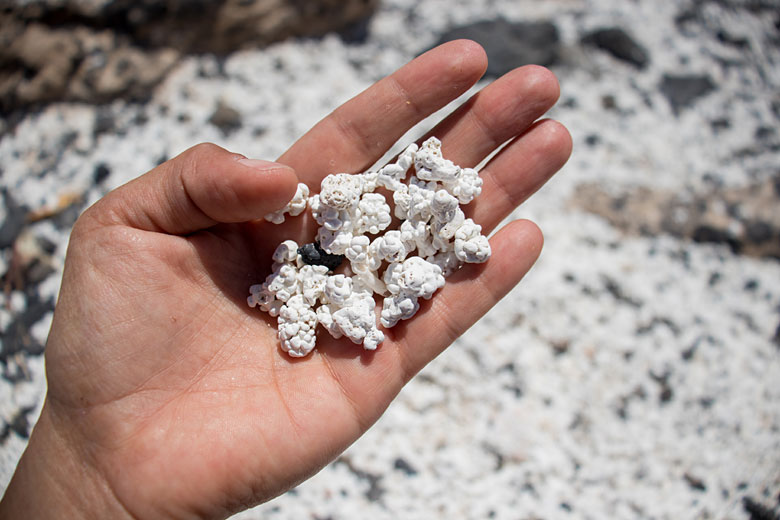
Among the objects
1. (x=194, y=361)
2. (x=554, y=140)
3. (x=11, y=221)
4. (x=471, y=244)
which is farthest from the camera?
(x=11, y=221)

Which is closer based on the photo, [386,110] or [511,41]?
[386,110]

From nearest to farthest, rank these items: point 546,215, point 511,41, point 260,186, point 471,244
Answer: point 260,186 < point 471,244 < point 546,215 < point 511,41

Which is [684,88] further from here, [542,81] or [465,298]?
A: [465,298]

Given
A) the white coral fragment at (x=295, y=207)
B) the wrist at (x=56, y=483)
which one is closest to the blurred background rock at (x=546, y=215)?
the wrist at (x=56, y=483)

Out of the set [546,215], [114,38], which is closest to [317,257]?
[546,215]

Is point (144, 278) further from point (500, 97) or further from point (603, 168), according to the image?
point (603, 168)
